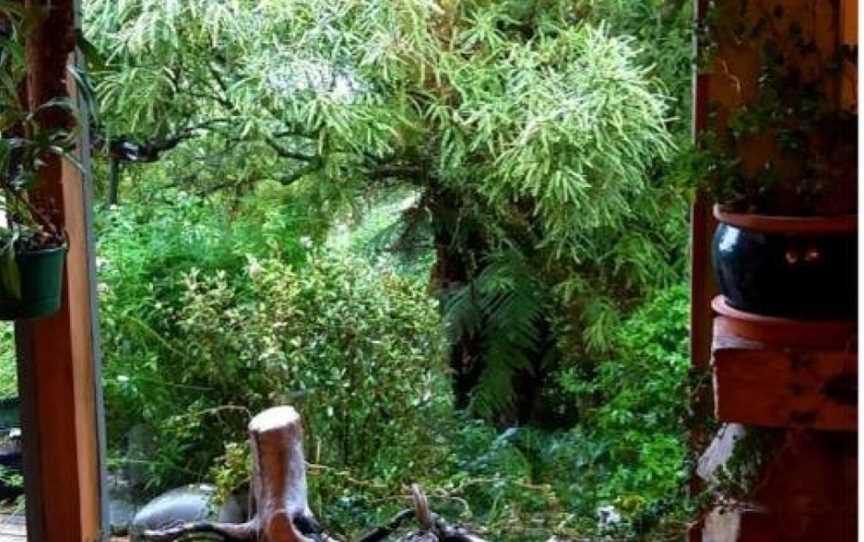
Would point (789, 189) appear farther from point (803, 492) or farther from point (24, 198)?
point (24, 198)

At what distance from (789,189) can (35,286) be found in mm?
1137

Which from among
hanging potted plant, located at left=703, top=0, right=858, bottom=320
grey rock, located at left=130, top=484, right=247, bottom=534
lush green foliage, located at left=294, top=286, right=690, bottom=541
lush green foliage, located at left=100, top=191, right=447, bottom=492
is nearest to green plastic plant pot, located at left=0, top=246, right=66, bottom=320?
lush green foliage, located at left=100, top=191, right=447, bottom=492

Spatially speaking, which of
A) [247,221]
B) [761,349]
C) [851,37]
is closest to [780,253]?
[761,349]

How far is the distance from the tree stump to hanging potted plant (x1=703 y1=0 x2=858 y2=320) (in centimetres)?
77

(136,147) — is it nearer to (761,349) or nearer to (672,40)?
(672,40)

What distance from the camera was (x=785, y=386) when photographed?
1655mm

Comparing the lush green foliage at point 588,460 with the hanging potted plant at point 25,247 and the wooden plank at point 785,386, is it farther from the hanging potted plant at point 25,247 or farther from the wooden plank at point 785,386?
the hanging potted plant at point 25,247

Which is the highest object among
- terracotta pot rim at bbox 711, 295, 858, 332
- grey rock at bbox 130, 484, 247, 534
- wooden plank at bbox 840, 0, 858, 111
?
wooden plank at bbox 840, 0, 858, 111

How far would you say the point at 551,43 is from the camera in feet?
6.77

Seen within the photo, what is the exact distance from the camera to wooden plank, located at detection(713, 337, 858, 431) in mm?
1636

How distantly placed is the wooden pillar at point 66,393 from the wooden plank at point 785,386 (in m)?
1.13

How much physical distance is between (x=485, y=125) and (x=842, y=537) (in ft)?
2.85

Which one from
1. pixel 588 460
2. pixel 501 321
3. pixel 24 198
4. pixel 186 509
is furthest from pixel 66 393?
pixel 588 460

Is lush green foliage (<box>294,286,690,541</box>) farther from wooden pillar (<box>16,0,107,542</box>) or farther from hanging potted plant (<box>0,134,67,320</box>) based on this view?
hanging potted plant (<box>0,134,67,320</box>)
